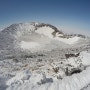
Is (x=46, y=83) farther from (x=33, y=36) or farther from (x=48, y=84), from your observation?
(x=33, y=36)

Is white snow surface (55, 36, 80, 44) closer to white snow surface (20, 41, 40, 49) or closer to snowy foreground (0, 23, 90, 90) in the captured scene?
snowy foreground (0, 23, 90, 90)

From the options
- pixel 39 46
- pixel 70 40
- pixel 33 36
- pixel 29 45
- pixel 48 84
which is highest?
pixel 33 36

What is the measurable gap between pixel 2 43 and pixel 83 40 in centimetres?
1616

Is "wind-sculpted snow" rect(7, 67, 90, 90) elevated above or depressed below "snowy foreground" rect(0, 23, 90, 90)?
below

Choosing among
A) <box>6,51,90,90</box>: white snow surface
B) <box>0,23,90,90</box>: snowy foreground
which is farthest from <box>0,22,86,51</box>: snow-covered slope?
<box>6,51,90,90</box>: white snow surface

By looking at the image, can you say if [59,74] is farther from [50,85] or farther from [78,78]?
[50,85]

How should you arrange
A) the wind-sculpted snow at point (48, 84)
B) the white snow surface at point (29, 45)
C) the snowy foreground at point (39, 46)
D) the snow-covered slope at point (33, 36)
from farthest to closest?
the snow-covered slope at point (33, 36)
the white snow surface at point (29, 45)
the snowy foreground at point (39, 46)
the wind-sculpted snow at point (48, 84)

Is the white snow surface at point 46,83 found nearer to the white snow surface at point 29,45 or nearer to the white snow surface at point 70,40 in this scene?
the white snow surface at point 29,45

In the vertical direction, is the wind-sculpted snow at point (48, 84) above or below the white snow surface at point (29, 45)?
below

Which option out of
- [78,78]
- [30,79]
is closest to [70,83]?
[78,78]

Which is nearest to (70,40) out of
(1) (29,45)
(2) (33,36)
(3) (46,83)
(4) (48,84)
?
(2) (33,36)

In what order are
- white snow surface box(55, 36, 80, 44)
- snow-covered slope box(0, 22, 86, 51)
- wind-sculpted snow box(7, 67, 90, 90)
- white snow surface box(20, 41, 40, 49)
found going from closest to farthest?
wind-sculpted snow box(7, 67, 90, 90) → white snow surface box(20, 41, 40, 49) → snow-covered slope box(0, 22, 86, 51) → white snow surface box(55, 36, 80, 44)

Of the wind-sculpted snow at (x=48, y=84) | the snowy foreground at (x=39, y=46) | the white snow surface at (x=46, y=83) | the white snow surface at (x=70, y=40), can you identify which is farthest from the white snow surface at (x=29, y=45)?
the wind-sculpted snow at (x=48, y=84)

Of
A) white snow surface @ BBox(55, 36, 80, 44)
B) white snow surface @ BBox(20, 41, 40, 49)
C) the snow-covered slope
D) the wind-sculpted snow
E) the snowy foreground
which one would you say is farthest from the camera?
white snow surface @ BBox(55, 36, 80, 44)
